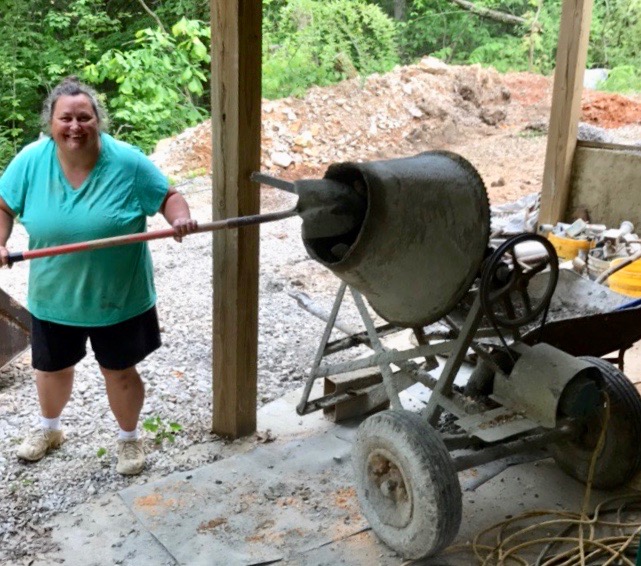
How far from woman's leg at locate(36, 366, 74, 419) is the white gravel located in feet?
0.68

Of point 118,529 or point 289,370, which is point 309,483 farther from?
point 289,370

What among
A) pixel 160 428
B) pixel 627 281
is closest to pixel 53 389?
pixel 160 428

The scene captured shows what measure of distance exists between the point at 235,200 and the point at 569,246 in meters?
3.34

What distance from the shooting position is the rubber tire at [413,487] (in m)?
Answer: 2.50

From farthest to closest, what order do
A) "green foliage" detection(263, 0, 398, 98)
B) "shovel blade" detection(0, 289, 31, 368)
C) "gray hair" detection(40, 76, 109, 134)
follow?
1. "green foliage" detection(263, 0, 398, 98)
2. "shovel blade" detection(0, 289, 31, 368)
3. "gray hair" detection(40, 76, 109, 134)

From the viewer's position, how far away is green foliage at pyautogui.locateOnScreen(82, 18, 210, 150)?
1059 cm

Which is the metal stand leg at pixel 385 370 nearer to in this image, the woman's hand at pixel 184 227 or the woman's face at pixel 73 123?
the woman's hand at pixel 184 227

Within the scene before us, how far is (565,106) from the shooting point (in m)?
6.00

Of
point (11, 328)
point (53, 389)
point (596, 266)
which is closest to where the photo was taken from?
point (53, 389)

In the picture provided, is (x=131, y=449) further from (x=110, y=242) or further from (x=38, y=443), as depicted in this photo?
(x=110, y=242)

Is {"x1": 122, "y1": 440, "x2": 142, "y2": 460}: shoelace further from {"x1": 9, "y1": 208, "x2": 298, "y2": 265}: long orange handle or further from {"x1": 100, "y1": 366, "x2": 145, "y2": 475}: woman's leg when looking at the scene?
{"x1": 9, "y1": 208, "x2": 298, "y2": 265}: long orange handle

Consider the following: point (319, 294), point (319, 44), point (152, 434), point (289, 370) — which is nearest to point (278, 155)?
point (319, 44)

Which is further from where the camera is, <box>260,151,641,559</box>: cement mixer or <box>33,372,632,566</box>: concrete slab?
<box>33,372,632,566</box>: concrete slab

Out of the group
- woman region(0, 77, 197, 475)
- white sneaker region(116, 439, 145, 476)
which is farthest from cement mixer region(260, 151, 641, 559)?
white sneaker region(116, 439, 145, 476)
